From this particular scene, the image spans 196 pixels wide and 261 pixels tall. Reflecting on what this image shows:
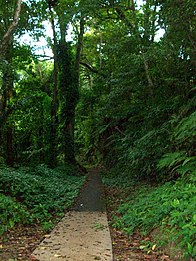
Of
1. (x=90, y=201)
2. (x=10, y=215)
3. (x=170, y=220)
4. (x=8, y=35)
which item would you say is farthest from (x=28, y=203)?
(x=8, y=35)

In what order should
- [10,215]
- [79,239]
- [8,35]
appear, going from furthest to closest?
[8,35]
[10,215]
[79,239]

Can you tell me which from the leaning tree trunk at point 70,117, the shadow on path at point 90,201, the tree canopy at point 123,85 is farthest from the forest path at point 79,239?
the leaning tree trunk at point 70,117

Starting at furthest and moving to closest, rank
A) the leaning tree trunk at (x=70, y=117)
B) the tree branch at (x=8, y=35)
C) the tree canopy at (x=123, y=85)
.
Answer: the leaning tree trunk at (x=70, y=117) → the tree canopy at (x=123, y=85) → the tree branch at (x=8, y=35)

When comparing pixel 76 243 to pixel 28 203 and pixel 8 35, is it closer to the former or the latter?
pixel 28 203

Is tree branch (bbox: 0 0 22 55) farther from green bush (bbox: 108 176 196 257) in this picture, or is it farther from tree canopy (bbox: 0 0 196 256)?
green bush (bbox: 108 176 196 257)

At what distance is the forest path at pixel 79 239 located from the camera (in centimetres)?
366

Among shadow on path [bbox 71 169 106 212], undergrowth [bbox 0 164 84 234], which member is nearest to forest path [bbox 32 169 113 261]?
shadow on path [bbox 71 169 106 212]

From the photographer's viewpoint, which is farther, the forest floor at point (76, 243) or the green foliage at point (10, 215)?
the green foliage at point (10, 215)

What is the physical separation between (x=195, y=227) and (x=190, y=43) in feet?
21.5

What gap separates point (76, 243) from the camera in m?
4.19

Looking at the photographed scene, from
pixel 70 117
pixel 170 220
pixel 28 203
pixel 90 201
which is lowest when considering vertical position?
pixel 90 201

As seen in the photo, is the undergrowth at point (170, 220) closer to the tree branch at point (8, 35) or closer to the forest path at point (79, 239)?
the forest path at point (79, 239)

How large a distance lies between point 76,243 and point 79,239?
22cm

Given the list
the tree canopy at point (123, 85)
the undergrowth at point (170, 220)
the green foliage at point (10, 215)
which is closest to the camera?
the undergrowth at point (170, 220)
